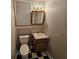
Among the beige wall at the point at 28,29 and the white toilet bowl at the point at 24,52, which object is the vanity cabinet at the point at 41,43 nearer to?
the white toilet bowl at the point at 24,52

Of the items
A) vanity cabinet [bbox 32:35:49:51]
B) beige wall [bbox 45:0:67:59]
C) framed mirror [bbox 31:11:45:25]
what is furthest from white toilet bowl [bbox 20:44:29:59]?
framed mirror [bbox 31:11:45:25]

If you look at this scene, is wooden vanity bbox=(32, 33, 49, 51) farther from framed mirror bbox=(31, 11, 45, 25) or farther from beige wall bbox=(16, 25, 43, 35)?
framed mirror bbox=(31, 11, 45, 25)

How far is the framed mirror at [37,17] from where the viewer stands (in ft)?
11.7

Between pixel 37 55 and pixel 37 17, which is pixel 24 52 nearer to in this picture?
pixel 37 55

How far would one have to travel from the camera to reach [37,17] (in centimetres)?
367

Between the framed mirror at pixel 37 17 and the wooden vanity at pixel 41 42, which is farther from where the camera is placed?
the framed mirror at pixel 37 17

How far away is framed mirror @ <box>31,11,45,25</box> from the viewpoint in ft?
11.7

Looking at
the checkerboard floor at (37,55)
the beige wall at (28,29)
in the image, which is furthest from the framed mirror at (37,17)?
the checkerboard floor at (37,55)

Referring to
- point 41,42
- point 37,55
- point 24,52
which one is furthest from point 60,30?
point 37,55
